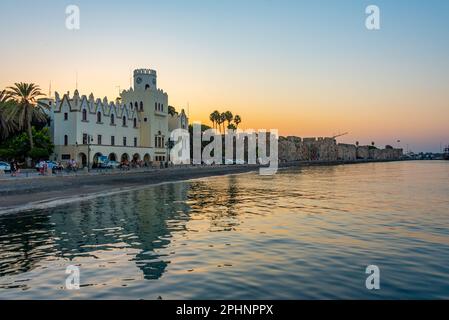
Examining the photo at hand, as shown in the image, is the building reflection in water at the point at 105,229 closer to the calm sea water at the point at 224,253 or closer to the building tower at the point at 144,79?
the calm sea water at the point at 224,253

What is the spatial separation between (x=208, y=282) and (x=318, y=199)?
1045 inches

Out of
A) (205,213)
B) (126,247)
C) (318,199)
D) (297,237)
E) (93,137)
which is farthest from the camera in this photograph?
(93,137)

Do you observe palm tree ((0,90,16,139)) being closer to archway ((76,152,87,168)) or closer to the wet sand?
archway ((76,152,87,168))

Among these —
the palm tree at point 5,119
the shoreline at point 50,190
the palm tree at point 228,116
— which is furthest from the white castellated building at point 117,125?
the palm tree at point 228,116

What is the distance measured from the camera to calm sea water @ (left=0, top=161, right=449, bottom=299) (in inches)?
465

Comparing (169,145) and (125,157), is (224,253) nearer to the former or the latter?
(125,157)

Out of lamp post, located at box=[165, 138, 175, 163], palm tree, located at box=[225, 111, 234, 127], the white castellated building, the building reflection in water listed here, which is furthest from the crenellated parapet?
palm tree, located at box=[225, 111, 234, 127]

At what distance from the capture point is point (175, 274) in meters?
13.2

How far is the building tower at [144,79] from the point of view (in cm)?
9144

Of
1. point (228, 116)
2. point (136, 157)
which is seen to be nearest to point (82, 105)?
point (136, 157)

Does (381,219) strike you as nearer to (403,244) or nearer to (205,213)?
(403,244)

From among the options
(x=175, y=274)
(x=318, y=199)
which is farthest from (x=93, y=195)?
(x=175, y=274)

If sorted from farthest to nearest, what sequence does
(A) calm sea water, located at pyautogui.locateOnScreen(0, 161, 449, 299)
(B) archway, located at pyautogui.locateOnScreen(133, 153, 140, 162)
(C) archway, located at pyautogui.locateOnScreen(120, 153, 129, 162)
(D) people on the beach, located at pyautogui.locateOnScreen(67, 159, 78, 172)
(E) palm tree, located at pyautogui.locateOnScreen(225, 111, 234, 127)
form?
1. (E) palm tree, located at pyautogui.locateOnScreen(225, 111, 234, 127)
2. (B) archway, located at pyautogui.locateOnScreen(133, 153, 140, 162)
3. (C) archway, located at pyautogui.locateOnScreen(120, 153, 129, 162)
4. (D) people on the beach, located at pyautogui.locateOnScreen(67, 159, 78, 172)
5. (A) calm sea water, located at pyautogui.locateOnScreen(0, 161, 449, 299)
